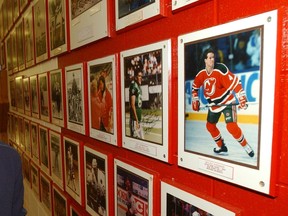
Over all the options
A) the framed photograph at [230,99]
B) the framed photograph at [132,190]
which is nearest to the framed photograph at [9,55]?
the framed photograph at [132,190]

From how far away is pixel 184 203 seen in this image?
2.77ft

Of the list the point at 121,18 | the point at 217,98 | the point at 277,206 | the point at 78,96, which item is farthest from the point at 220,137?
the point at 78,96

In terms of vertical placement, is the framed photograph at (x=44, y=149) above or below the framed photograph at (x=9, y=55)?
below

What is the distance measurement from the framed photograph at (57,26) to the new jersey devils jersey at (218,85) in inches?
46.8

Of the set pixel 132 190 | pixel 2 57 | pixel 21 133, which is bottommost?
pixel 21 133

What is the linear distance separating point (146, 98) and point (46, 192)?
1.98 m

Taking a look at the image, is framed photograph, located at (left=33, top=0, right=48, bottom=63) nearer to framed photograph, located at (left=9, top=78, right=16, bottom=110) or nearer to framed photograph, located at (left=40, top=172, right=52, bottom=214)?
framed photograph, located at (left=40, top=172, right=52, bottom=214)

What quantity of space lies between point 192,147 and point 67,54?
125cm

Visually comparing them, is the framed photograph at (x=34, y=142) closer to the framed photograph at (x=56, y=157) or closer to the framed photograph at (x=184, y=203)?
the framed photograph at (x=56, y=157)

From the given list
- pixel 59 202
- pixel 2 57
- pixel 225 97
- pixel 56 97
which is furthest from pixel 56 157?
pixel 2 57

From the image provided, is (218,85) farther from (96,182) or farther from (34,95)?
(34,95)

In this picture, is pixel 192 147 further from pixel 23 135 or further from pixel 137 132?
pixel 23 135

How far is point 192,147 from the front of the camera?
0.78m

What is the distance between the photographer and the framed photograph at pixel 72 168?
165cm
